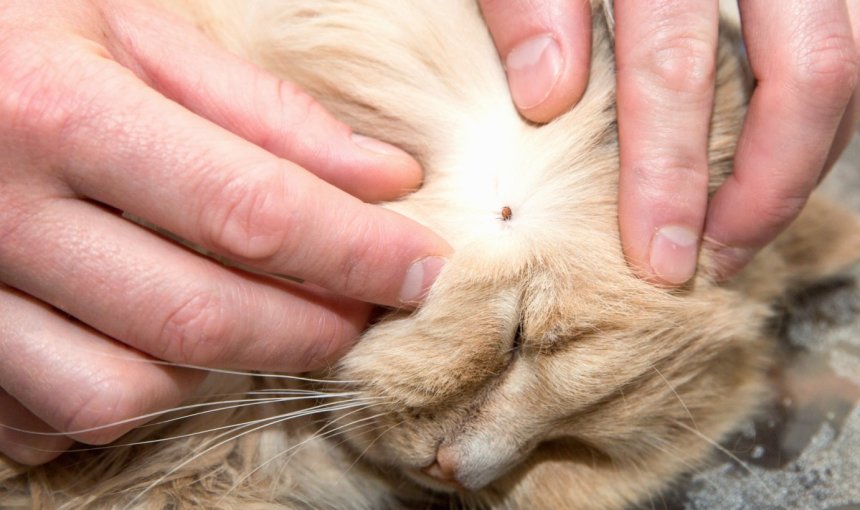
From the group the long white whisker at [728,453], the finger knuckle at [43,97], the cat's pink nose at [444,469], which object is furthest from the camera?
the long white whisker at [728,453]

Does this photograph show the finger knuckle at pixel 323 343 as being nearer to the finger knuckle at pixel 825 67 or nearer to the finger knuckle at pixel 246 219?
the finger knuckle at pixel 246 219

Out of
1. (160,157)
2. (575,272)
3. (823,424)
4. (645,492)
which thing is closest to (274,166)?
(160,157)

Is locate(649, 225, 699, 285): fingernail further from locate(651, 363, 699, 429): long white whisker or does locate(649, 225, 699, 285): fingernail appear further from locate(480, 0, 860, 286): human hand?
locate(651, 363, 699, 429): long white whisker

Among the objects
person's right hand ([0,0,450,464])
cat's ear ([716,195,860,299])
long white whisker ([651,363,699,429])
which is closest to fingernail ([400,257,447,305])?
person's right hand ([0,0,450,464])

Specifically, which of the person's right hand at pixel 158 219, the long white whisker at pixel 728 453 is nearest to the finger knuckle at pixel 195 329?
the person's right hand at pixel 158 219

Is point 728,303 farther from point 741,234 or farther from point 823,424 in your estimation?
point 823,424

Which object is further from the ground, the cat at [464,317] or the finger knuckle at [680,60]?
the finger knuckle at [680,60]
